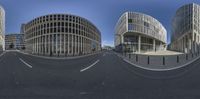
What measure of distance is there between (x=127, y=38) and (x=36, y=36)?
52814 millimetres

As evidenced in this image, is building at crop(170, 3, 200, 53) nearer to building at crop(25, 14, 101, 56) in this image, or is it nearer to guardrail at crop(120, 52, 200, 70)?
guardrail at crop(120, 52, 200, 70)

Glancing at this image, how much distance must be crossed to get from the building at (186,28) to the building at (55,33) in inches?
506

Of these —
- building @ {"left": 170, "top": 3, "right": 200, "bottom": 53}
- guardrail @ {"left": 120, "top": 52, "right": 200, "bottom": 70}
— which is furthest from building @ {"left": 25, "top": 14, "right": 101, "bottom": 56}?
building @ {"left": 170, "top": 3, "right": 200, "bottom": 53}

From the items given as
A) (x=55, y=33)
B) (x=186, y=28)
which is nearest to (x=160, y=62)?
(x=186, y=28)

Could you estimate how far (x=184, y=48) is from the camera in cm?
4122

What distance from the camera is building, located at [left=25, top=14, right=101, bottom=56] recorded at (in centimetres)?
4450

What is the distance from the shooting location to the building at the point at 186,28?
122 feet

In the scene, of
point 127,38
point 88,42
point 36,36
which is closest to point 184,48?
point 36,36

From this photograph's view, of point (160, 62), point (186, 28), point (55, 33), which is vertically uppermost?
point (55, 33)

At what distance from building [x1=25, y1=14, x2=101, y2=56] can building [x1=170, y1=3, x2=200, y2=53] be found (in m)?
12.9

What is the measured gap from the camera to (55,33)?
206 ft

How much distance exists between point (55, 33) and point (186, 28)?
3410 cm

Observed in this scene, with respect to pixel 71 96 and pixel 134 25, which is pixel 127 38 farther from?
pixel 71 96

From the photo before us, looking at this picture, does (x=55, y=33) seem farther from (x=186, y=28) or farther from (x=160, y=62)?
(x=160, y=62)
